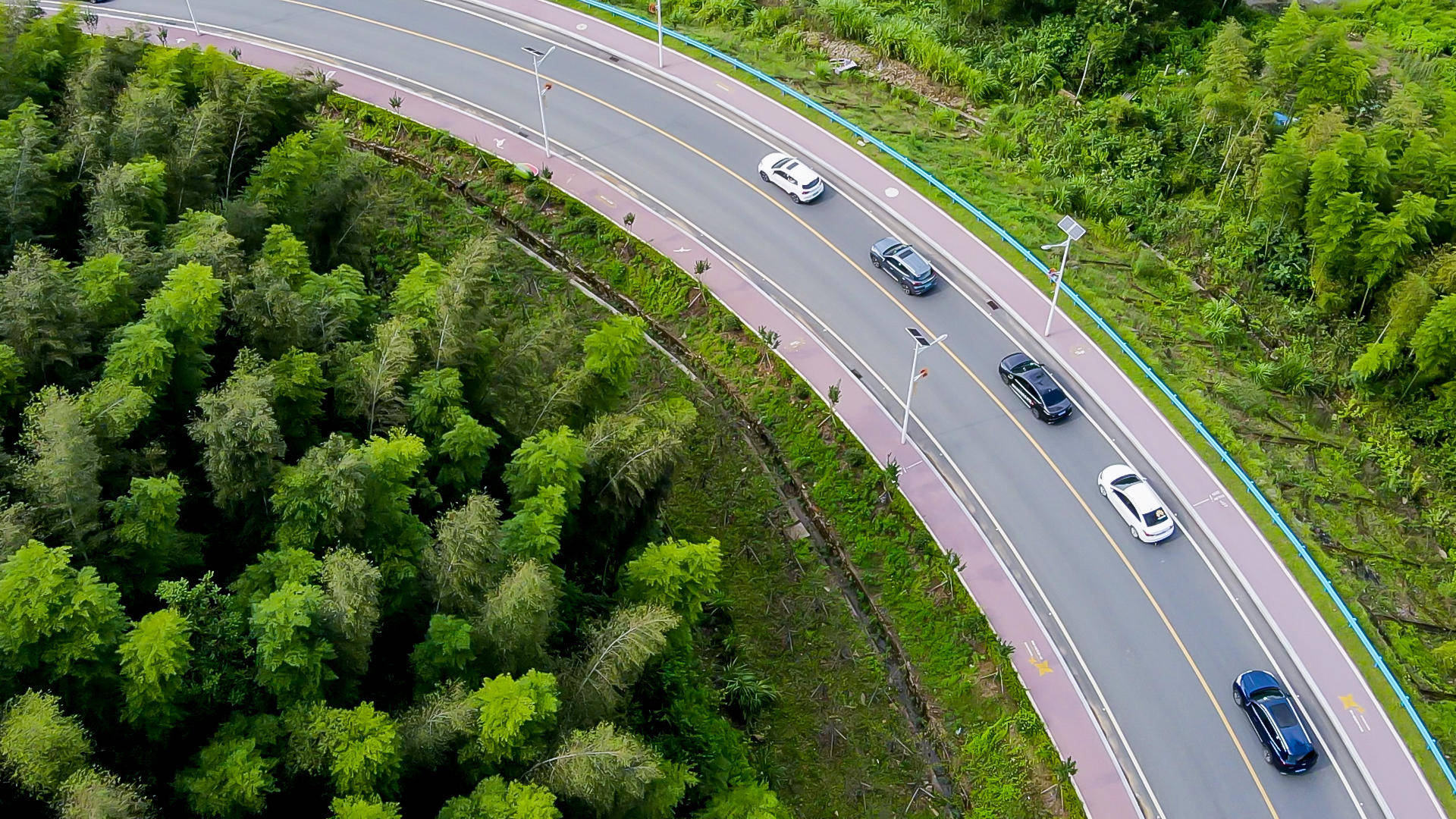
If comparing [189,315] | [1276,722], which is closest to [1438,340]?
[1276,722]

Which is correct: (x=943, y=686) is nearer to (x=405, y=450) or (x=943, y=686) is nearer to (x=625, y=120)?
(x=405, y=450)

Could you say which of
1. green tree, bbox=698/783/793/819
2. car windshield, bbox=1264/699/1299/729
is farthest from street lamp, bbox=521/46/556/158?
car windshield, bbox=1264/699/1299/729

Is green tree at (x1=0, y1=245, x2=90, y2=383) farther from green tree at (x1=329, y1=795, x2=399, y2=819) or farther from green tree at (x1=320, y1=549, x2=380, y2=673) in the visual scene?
green tree at (x1=329, y1=795, x2=399, y2=819)

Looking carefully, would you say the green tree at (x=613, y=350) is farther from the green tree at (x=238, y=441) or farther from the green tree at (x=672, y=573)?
the green tree at (x=238, y=441)

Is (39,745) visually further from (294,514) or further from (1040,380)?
(1040,380)

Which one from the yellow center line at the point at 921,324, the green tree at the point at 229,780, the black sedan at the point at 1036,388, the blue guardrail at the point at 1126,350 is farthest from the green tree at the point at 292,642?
the blue guardrail at the point at 1126,350

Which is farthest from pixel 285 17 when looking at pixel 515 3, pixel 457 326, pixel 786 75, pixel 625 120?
pixel 457 326

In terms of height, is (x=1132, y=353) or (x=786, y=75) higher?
(x=786, y=75)
